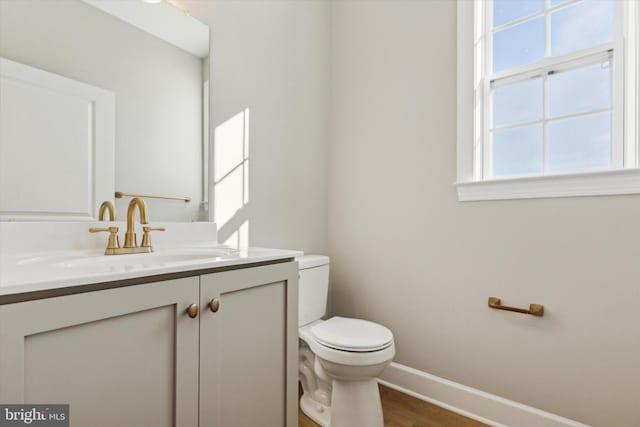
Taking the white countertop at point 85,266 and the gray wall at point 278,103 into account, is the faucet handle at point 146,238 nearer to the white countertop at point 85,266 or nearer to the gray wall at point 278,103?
the white countertop at point 85,266

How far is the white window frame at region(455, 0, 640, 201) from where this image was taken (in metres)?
1.29

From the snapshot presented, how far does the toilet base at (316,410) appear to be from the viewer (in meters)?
1.54

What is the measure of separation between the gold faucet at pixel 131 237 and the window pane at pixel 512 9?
188cm

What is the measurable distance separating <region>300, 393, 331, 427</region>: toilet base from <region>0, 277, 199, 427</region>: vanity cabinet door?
0.90m

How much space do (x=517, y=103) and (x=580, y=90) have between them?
24 cm

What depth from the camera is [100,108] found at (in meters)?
1.18

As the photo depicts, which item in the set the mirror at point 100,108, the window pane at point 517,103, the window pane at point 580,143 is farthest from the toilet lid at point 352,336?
the window pane at point 517,103

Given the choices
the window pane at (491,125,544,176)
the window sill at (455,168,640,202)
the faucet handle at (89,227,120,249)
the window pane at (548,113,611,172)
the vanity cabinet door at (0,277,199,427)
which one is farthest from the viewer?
the window pane at (491,125,544,176)

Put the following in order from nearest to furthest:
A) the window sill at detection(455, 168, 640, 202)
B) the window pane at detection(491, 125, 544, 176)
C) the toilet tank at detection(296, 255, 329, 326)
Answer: the window sill at detection(455, 168, 640, 202) < the window pane at detection(491, 125, 544, 176) < the toilet tank at detection(296, 255, 329, 326)

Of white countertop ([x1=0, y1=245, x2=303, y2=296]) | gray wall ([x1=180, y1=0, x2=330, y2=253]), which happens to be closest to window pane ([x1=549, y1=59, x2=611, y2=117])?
gray wall ([x1=180, y1=0, x2=330, y2=253])

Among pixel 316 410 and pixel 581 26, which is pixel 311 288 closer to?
pixel 316 410

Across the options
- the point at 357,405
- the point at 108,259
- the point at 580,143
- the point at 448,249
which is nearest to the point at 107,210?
the point at 108,259

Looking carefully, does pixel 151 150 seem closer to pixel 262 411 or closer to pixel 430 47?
pixel 262 411

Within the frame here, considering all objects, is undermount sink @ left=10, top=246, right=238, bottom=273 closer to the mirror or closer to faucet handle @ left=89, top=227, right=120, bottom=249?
faucet handle @ left=89, top=227, right=120, bottom=249
